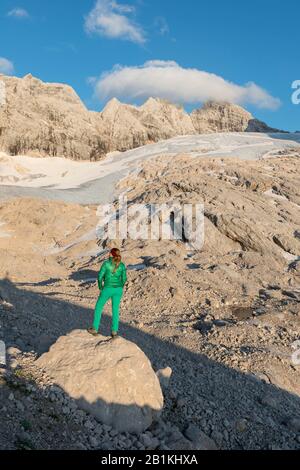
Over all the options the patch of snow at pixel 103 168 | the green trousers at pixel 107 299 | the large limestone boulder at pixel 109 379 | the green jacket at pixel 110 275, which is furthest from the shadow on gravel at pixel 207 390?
the patch of snow at pixel 103 168

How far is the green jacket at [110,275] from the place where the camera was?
23.8 ft

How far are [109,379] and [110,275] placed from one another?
1864 millimetres

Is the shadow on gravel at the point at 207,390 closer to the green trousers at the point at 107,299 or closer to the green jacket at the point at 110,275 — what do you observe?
the green trousers at the point at 107,299

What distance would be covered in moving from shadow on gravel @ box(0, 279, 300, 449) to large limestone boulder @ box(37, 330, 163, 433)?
1.85 feet

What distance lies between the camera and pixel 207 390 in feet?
27.6

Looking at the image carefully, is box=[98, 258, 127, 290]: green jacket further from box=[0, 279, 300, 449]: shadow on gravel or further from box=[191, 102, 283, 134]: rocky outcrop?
box=[191, 102, 283, 134]: rocky outcrop

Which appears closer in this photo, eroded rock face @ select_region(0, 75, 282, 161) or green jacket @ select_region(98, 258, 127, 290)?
green jacket @ select_region(98, 258, 127, 290)

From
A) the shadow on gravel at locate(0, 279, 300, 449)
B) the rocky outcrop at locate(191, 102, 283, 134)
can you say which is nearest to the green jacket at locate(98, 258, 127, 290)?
the shadow on gravel at locate(0, 279, 300, 449)

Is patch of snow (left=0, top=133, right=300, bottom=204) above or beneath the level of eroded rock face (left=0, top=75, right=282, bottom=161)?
beneath

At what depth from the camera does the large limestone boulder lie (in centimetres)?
589

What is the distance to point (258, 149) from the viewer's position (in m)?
46.4

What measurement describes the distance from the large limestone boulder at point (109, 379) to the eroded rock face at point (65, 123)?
59312 millimetres

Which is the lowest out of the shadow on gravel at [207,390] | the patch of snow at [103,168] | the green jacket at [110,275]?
the shadow on gravel at [207,390]

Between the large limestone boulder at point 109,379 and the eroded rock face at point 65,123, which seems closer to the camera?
the large limestone boulder at point 109,379
